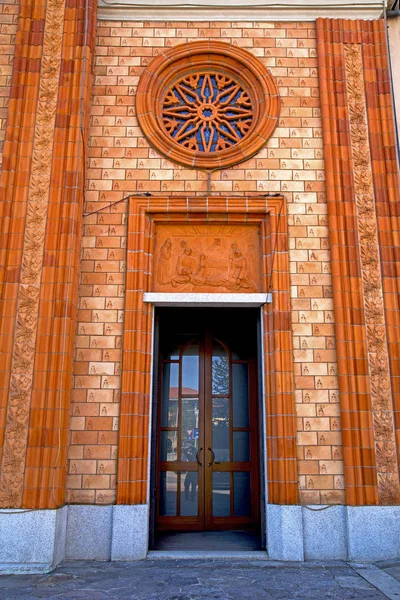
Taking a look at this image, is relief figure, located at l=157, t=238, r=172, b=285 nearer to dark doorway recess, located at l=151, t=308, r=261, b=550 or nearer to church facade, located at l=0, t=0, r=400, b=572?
church facade, located at l=0, t=0, r=400, b=572

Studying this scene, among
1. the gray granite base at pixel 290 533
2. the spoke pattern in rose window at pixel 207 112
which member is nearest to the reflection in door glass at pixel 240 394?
Result: the gray granite base at pixel 290 533

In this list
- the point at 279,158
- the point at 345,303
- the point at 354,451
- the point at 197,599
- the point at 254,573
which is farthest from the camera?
the point at 279,158

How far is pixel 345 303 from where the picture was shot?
694 cm

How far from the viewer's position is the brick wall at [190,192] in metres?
6.58

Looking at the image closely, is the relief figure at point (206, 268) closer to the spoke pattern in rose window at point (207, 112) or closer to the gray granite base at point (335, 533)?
the spoke pattern in rose window at point (207, 112)

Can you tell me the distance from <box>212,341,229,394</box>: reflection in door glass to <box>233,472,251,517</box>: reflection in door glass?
1.32 meters

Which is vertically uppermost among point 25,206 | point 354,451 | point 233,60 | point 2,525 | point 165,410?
point 233,60

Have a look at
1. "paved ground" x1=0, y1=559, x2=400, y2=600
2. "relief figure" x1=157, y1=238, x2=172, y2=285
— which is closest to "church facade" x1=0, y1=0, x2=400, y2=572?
"relief figure" x1=157, y1=238, x2=172, y2=285

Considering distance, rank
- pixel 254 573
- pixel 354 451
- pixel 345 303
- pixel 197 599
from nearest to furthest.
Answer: pixel 197 599 → pixel 254 573 → pixel 354 451 → pixel 345 303

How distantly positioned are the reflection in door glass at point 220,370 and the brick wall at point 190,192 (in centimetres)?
164

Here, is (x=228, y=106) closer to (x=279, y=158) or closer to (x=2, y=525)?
(x=279, y=158)

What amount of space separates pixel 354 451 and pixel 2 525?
435cm

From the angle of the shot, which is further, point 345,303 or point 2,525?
point 345,303

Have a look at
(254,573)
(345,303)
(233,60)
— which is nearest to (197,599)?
(254,573)
